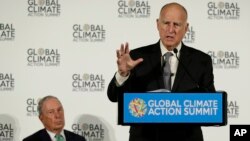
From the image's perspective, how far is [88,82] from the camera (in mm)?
4094

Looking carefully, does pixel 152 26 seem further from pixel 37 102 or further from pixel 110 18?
pixel 37 102

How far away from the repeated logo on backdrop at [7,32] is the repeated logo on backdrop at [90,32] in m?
0.51

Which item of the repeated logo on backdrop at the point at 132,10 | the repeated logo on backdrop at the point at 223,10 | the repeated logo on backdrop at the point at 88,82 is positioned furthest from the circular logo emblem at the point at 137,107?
the repeated logo on backdrop at the point at 223,10

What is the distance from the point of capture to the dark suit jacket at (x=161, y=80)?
2059mm

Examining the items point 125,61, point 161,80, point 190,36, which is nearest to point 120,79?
point 125,61

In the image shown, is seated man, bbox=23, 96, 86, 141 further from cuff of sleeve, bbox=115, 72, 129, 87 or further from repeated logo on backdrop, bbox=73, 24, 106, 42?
cuff of sleeve, bbox=115, 72, 129, 87

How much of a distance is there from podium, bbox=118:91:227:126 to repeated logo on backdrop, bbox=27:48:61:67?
7.99 ft

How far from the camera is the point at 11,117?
4.07 metres

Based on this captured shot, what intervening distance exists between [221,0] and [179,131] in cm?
238

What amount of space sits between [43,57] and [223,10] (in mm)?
1554

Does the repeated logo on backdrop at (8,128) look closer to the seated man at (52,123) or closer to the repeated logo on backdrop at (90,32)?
the seated man at (52,123)

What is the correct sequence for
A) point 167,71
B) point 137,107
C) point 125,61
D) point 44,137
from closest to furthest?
point 137,107 → point 125,61 → point 167,71 → point 44,137

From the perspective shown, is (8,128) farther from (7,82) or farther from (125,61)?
(125,61)

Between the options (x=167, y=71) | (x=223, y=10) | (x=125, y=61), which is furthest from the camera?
(x=223, y=10)
